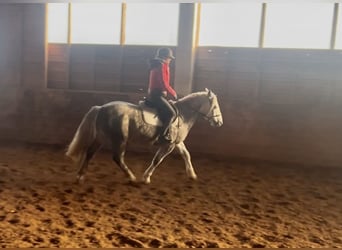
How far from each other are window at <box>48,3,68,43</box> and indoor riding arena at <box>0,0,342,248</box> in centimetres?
2

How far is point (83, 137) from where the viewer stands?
344 cm

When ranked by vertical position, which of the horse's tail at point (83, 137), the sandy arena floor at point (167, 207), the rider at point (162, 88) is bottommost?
the sandy arena floor at point (167, 207)

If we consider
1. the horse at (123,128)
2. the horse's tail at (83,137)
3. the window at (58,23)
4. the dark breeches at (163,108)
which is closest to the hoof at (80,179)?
the horse at (123,128)

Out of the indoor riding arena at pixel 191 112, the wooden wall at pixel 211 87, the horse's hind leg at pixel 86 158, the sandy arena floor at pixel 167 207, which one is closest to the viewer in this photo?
the sandy arena floor at pixel 167 207

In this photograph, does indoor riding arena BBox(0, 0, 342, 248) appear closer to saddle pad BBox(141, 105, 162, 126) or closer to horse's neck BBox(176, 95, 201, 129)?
horse's neck BBox(176, 95, 201, 129)

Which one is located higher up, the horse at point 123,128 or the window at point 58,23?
the window at point 58,23

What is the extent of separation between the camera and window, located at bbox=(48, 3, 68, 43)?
19.4 feet

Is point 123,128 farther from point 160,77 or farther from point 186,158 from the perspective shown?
point 186,158

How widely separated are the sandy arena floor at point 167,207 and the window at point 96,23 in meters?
2.35

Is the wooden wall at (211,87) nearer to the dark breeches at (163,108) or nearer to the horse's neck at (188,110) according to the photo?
the horse's neck at (188,110)

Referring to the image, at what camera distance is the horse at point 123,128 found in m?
3.47

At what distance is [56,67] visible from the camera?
616 cm

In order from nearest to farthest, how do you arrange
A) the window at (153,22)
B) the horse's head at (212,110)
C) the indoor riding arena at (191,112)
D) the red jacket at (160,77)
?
the indoor riding arena at (191,112) < the red jacket at (160,77) < the horse's head at (212,110) < the window at (153,22)

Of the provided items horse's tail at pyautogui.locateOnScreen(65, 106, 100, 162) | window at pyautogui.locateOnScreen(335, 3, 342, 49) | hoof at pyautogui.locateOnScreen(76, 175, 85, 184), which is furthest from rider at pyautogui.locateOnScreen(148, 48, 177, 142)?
window at pyautogui.locateOnScreen(335, 3, 342, 49)
